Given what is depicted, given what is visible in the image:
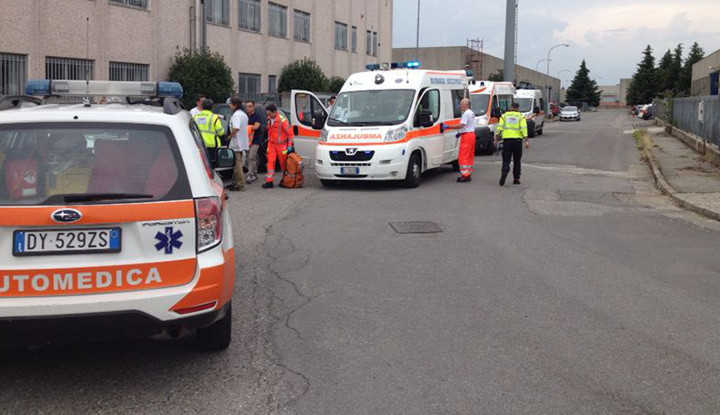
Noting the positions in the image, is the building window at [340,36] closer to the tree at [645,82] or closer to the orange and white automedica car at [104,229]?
the orange and white automedica car at [104,229]

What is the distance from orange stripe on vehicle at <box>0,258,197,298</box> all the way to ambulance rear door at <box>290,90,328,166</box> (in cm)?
1197

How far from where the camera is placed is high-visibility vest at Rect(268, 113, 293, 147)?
1526 cm

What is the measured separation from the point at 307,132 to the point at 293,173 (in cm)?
185

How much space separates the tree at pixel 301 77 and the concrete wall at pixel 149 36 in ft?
1.79

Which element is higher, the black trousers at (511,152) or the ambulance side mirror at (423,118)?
the ambulance side mirror at (423,118)

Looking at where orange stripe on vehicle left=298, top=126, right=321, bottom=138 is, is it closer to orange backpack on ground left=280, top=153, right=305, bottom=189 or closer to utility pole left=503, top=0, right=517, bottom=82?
orange backpack on ground left=280, top=153, right=305, bottom=189

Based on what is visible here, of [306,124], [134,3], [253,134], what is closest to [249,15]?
[134,3]

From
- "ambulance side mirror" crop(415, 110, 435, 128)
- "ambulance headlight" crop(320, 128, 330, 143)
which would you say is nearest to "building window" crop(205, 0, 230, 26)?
"ambulance headlight" crop(320, 128, 330, 143)

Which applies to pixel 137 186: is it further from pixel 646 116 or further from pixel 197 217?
pixel 646 116

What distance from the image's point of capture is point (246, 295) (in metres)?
6.82

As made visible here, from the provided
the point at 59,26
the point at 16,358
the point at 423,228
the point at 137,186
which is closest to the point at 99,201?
the point at 137,186

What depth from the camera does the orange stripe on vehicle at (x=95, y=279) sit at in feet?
13.5

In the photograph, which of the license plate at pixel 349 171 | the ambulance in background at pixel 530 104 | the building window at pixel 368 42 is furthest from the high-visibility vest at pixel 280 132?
the building window at pixel 368 42

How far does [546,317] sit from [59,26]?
2092 cm
